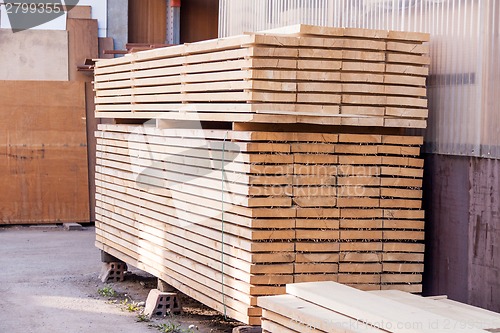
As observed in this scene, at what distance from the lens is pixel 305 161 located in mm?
6324

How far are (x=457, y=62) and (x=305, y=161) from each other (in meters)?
1.36

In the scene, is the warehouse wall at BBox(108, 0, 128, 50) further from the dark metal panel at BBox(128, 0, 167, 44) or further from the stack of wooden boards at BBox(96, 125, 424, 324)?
the stack of wooden boards at BBox(96, 125, 424, 324)

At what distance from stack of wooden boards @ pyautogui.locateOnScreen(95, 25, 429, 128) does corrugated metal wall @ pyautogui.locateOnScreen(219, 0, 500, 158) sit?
0.21 metres

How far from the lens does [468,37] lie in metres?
6.28

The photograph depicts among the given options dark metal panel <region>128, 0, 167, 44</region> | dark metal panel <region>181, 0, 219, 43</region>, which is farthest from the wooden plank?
dark metal panel <region>181, 0, 219, 43</region>

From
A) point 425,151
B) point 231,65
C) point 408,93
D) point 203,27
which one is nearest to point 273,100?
point 231,65

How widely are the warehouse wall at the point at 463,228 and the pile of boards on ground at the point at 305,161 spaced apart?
185 mm

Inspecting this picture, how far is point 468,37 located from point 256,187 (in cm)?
189

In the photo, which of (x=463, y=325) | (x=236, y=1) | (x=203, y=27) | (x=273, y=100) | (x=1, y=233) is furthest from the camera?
(x=203, y=27)

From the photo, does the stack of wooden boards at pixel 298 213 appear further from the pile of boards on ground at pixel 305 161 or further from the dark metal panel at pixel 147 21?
the dark metal panel at pixel 147 21

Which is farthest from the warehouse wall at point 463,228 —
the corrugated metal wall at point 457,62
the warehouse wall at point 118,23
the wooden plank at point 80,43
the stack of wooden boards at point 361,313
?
the warehouse wall at point 118,23

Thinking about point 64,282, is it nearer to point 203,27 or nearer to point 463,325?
point 463,325

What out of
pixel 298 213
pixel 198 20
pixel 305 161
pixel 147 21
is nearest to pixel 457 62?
pixel 305 161

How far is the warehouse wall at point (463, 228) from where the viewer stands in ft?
19.7
